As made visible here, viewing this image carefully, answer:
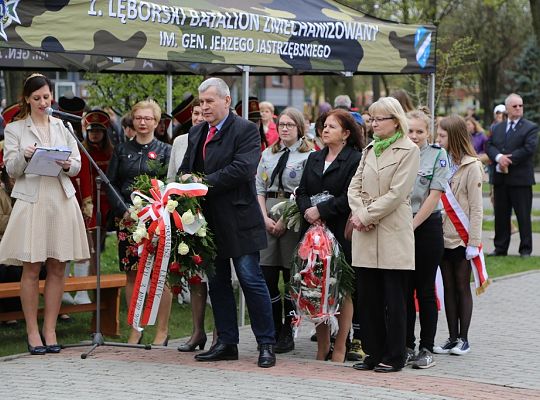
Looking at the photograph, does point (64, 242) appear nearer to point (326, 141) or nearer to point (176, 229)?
point (176, 229)

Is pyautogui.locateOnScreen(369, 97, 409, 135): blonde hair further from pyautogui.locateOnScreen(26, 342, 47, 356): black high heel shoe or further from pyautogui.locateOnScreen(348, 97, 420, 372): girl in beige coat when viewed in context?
pyautogui.locateOnScreen(26, 342, 47, 356): black high heel shoe

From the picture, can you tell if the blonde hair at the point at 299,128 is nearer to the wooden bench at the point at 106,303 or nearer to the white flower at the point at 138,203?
the white flower at the point at 138,203

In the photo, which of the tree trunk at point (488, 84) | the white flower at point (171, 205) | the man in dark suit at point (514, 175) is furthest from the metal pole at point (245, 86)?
the tree trunk at point (488, 84)

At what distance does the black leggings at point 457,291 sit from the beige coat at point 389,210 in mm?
1296

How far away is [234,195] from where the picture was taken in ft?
25.3

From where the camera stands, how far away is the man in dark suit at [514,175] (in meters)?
15.1

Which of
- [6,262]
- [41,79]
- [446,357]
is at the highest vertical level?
[41,79]

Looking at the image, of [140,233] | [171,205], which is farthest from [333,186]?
[140,233]

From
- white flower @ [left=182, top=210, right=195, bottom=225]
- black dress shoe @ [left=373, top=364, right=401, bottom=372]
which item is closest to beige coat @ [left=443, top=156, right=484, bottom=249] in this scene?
black dress shoe @ [left=373, top=364, right=401, bottom=372]

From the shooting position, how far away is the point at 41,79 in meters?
8.23

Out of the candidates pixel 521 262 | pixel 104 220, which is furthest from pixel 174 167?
pixel 521 262

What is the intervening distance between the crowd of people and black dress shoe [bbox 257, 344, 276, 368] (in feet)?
0.03

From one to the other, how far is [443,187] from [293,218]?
1217mm

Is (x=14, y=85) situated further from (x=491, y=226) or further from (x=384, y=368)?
(x=384, y=368)
